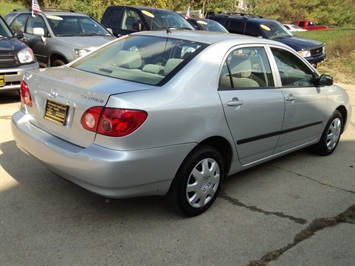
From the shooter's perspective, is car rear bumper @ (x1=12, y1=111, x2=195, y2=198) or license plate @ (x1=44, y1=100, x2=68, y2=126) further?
license plate @ (x1=44, y1=100, x2=68, y2=126)

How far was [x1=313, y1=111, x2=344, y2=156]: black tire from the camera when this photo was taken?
17.1 ft

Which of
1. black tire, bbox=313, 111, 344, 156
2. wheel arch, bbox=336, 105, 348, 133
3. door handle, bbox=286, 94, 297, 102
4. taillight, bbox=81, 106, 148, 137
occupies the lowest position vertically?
black tire, bbox=313, 111, 344, 156

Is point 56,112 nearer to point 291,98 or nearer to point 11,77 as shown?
point 291,98

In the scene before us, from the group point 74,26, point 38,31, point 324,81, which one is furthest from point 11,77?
point 324,81

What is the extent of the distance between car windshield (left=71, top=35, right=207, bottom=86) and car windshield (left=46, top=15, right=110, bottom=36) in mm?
4540

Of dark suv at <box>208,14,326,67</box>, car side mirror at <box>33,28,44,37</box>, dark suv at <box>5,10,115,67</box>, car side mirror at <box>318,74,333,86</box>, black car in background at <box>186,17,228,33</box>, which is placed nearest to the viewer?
car side mirror at <box>318,74,333,86</box>

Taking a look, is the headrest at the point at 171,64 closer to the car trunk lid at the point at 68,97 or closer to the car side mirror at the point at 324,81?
the car trunk lid at the point at 68,97

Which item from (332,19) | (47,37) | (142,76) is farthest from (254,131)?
(332,19)

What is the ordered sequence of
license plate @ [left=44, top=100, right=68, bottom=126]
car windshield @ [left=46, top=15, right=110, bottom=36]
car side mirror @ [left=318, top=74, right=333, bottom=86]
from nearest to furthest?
license plate @ [left=44, top=100, right=68, bottom=126]
car side mirror @ [left=318, top=74, right=333, bottom=86]
car windshield @ [left=46, top=15, right=110, bottom=36]

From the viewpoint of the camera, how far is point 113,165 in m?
2.81

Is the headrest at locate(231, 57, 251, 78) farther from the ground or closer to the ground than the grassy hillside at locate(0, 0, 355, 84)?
farther from the ground

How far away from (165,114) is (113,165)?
1.80ft

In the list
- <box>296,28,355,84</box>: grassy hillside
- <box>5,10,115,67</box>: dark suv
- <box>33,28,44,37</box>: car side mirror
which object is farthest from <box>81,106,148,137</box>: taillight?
<box>296,28,355,84</box>: grassy hillside

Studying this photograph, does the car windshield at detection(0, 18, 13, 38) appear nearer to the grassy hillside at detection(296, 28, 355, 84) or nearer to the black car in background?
the black car in background
